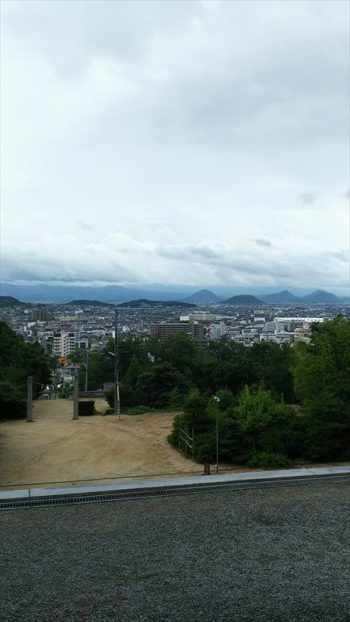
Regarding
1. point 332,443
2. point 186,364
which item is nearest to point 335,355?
point 332,443

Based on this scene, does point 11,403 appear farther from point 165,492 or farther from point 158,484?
point 165,492

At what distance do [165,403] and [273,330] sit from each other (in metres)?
46.5

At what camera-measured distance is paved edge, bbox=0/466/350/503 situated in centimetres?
578

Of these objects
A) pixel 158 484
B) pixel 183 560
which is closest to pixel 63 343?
pixel 158 484

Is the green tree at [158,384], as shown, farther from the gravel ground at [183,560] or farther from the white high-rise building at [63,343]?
the white high-rise building at [63,343]

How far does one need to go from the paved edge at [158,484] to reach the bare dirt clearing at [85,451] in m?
3.43

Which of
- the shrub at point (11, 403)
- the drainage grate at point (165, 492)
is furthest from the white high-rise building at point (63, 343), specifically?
the drainage grate at point (165, 492)

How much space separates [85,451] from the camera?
12680 mm

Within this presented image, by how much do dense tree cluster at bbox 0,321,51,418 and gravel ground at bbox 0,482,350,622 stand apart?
1379 centimetres

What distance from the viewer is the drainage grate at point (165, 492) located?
5.62 m

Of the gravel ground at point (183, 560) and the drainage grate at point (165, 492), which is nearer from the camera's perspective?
the gravel ground at point (183, 560)

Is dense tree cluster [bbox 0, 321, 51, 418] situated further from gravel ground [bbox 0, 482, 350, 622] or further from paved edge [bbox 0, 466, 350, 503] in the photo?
gravel ground [bbox 0, 482, 350, 622]

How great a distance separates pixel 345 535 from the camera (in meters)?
4.91

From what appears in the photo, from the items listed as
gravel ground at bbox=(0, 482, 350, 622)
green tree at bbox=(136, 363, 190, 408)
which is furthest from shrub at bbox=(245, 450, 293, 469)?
green tree at bbox=(136, 363, 190, 408)
